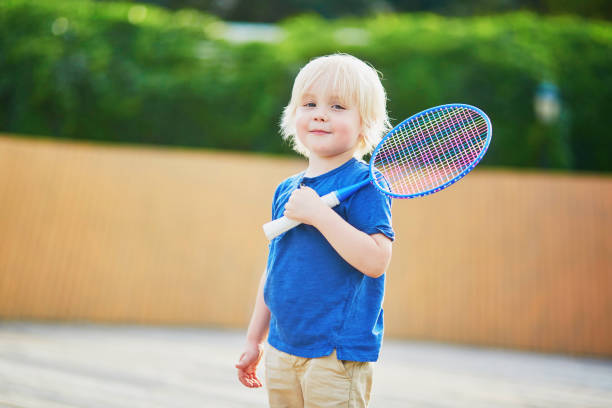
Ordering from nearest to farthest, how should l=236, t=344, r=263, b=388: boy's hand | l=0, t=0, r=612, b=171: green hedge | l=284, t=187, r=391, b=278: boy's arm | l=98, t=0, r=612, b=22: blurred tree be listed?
l=284, t=187, r=391, b=278: boy's arm
l=236, t=344, r=263, b=388: boy's hand
l=0, t=0, r=612, b=171: green hedge
l=98, t=0, r=612, b=22: blurred tree

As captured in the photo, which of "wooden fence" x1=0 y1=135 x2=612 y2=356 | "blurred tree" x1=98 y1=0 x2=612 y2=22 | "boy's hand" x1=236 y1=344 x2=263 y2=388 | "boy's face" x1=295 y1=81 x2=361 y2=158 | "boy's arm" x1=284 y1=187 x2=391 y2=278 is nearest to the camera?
"boy's arm" x1=284 y1=187 x2=391 y2=278

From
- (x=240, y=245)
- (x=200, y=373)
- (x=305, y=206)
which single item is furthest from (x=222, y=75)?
(x=305, y=206)

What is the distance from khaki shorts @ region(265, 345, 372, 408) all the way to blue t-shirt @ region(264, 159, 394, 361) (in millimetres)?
32

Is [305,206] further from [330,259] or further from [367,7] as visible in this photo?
[367,7]

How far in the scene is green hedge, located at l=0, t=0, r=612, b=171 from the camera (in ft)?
28.5

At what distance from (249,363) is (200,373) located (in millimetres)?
2803

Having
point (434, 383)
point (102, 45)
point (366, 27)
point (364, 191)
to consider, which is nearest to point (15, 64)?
point (102, 45)

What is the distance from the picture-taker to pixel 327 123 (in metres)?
1.73

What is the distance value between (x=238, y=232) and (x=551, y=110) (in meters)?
4.83

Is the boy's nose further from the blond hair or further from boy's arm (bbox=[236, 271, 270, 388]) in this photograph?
boy's arm (bbox=[236, 271, 270, 388])

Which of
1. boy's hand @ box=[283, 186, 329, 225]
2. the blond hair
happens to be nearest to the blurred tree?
the blond hair

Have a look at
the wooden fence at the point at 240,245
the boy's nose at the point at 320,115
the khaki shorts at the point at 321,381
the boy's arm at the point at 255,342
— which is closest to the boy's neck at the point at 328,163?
the boy's nose at the point at 320,115

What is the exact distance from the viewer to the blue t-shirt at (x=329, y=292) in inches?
64.8

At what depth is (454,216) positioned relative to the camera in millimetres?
7359
